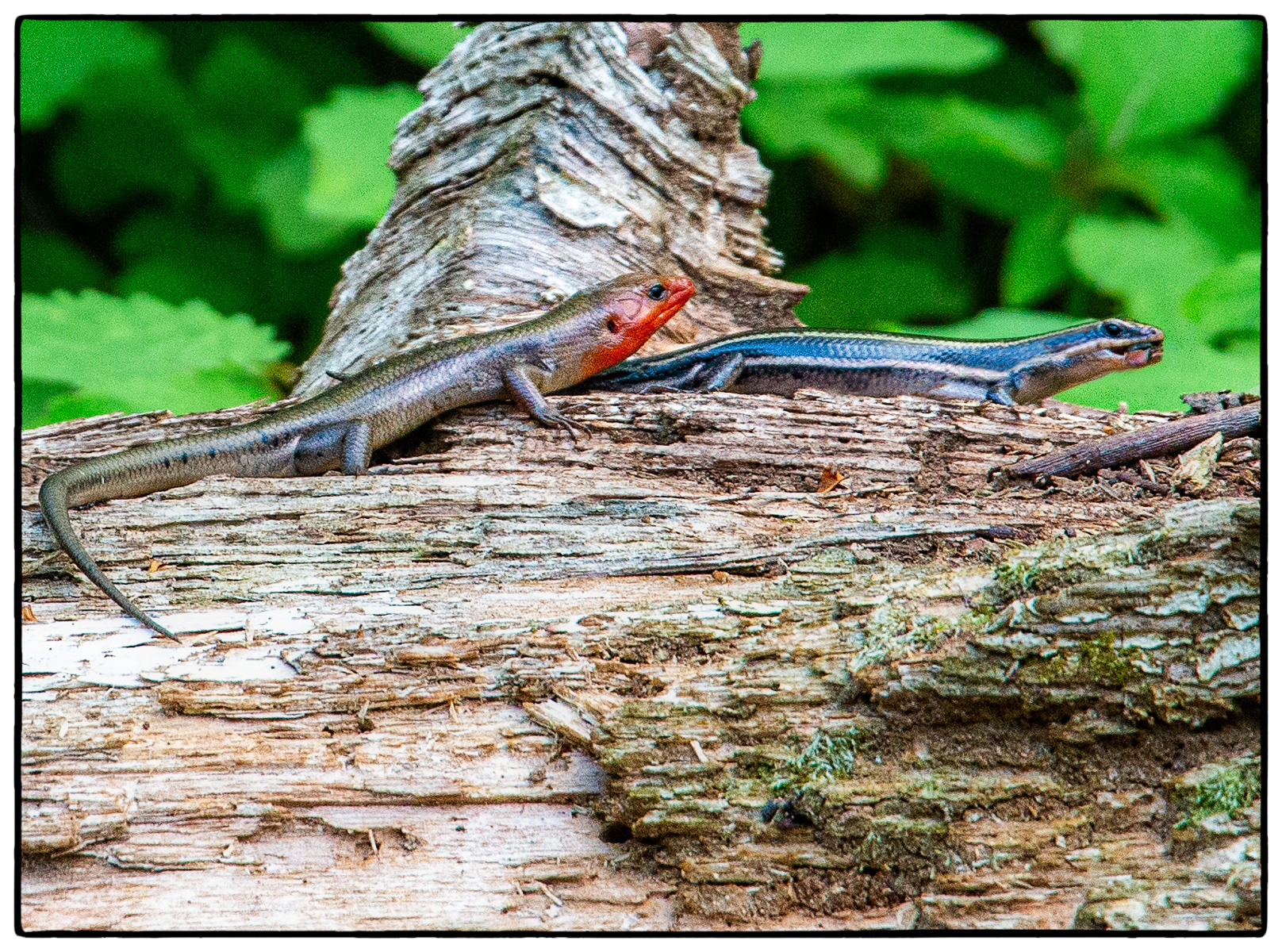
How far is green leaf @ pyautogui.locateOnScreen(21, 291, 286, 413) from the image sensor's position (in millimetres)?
4820

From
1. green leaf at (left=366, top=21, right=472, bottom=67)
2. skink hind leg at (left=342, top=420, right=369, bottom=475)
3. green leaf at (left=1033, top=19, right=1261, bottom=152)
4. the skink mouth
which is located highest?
green leaf at (left=366, top=21, right=472, bottom=67)

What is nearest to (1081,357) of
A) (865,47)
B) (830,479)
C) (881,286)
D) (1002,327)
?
(1002,327)

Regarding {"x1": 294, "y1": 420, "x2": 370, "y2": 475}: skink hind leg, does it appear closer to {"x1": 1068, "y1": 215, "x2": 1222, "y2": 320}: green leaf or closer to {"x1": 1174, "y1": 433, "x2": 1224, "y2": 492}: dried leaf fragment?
{"x1": 1174, "y1": 433, "x2": 1224, "y2": 492}: dried leaf fragment

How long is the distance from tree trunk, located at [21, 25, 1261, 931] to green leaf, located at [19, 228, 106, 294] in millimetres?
2862

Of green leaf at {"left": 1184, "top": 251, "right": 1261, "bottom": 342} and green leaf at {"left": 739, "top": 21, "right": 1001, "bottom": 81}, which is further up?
green leaf at {"left": 739, "top": 21, "right": 1001, "bottom": 81}

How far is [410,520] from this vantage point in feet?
11.9

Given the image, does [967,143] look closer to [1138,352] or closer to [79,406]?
[1138,352]

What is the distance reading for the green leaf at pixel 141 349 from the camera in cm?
482

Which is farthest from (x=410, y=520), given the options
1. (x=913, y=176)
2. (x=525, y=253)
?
(x=913, y=176)

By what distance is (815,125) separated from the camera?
6234 mm

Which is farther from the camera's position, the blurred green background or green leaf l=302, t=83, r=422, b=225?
green leaf l=302, t=83, r=422, b=225

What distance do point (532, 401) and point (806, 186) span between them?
151 inches

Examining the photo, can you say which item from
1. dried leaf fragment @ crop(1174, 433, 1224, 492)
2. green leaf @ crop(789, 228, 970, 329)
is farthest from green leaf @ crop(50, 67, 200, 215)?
dried leaf fragment @ crop(1174, 433, 1224, 492)

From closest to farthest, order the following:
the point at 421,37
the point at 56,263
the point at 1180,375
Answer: the point at 1180,375, the point at 421,37, the point at 56,263
